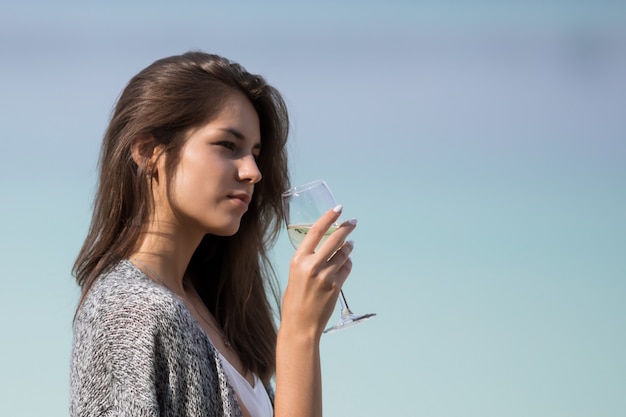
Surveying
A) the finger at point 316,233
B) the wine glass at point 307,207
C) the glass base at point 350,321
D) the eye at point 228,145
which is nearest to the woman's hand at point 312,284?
the finger at point 316,233

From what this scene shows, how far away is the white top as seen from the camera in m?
3.25

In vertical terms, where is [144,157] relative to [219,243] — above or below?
above

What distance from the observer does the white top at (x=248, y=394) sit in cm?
325

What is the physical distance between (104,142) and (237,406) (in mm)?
1249

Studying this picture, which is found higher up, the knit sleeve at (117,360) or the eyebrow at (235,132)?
the eyebrow at (235,132)

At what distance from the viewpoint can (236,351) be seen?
3.76 meters

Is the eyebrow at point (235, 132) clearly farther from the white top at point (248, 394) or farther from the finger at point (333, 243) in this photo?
the white top at point (248, 394)

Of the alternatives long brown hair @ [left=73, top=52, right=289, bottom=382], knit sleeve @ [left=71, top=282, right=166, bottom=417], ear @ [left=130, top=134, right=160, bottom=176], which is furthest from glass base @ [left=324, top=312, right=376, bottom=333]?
ear @ [left=130, top=134, right=160, bottom=176]

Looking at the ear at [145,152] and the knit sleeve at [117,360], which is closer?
the knit sleeve at [117,360]

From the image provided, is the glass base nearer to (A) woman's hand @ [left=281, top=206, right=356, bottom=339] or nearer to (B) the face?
(A) woman's hand @ [left=281, top=206, right=356, bottom=339]

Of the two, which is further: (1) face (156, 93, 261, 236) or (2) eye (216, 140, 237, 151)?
(2) eye (216, 140, 237, 151)

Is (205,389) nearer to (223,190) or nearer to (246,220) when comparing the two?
(223,190)

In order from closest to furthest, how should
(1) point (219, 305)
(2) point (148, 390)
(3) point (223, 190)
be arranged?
(2) point (148, 390) → (3) point (223, 190) → (1) point (219, 305)

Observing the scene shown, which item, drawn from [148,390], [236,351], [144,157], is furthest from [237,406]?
[144,157]
